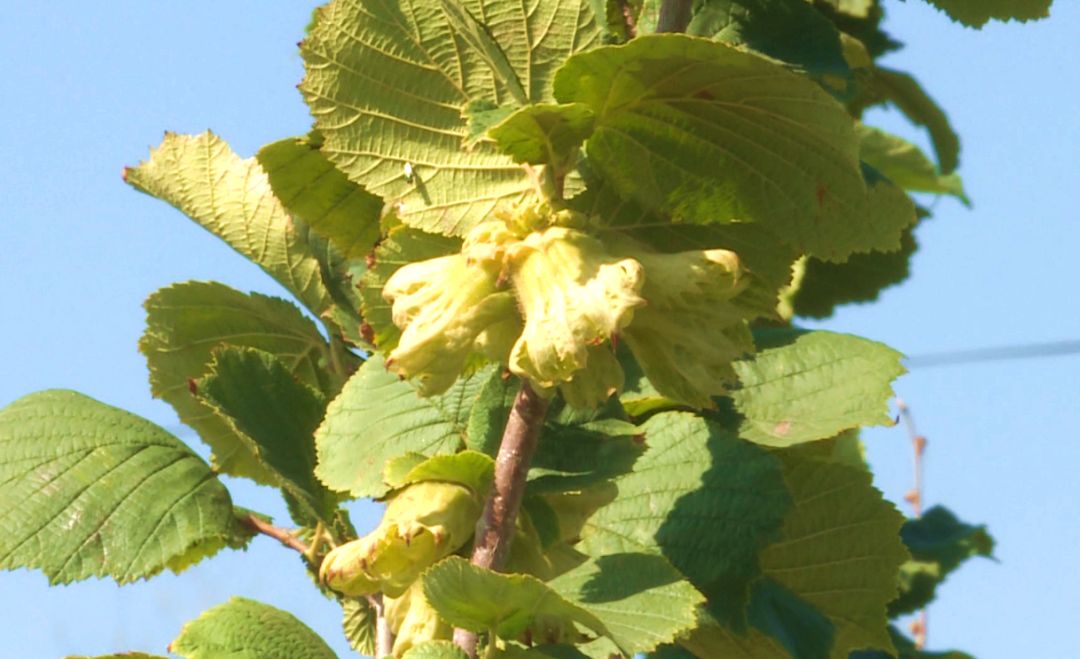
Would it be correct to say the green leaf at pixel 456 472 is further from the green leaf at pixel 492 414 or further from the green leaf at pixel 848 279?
the green leaf at pixel 848 279

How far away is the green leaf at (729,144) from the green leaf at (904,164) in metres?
1.27

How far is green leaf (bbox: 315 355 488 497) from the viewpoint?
1246 mm

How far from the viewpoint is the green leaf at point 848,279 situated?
6.55 ft

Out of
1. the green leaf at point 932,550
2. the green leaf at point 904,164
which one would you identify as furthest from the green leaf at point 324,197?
the green leaf at point 904,164

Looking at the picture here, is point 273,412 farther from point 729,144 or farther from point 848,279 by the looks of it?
point 848,279

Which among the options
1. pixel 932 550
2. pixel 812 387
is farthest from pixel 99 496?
pixel 932 550

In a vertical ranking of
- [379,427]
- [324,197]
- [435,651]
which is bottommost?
[435,651]

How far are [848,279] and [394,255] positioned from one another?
1037 millimetres

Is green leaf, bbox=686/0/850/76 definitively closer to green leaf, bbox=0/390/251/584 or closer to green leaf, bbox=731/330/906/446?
green leaf, bbox=731/330/906/446

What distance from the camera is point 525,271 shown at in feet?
3.09

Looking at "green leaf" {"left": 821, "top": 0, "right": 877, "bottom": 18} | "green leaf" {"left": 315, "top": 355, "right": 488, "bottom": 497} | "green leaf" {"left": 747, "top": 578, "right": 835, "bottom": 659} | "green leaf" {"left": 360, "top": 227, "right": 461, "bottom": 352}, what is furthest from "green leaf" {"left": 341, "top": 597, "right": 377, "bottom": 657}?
"green leaf" {"left": 821, "top": 0, "right": 877, "bottom": 18}

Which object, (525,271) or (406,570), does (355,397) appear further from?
(525,271)

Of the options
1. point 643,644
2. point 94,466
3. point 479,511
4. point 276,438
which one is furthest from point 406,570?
point 94,466

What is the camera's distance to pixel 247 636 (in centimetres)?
116
